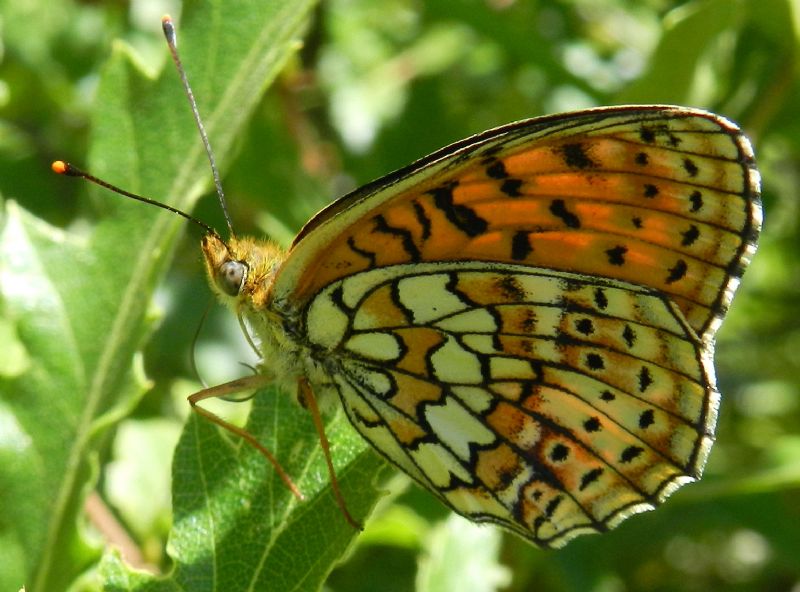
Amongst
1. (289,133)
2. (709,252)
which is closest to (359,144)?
(289,133)

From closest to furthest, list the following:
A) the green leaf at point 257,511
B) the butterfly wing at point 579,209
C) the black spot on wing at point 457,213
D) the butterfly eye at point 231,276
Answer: the green leaf at point 257,511
the butterfly wing at point 579,209
the black spot on wing at point 457,213
the butterfly eye at point 231,276

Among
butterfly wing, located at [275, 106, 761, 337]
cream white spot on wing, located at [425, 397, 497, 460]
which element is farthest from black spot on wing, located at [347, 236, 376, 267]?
→ cream white spot on wing, located at [425, 397, 497, 460]

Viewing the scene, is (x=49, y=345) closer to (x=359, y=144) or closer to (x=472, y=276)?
(x=472, y=276)

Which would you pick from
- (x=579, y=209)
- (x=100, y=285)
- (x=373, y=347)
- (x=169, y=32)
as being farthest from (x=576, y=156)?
(x=100, y=285)

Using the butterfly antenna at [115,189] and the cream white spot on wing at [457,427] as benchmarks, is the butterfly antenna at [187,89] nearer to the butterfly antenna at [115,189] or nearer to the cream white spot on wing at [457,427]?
the butterfly antenna at [115,189]

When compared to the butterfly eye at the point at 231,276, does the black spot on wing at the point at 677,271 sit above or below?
above

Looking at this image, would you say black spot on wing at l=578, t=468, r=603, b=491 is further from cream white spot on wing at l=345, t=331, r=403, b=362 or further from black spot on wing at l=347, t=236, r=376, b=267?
black spot on wing at l=347, t=236, r=376, b=267

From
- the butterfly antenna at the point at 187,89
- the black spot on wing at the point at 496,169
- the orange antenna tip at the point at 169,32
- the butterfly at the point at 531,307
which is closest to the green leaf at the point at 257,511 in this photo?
the butterfly at the point at 531,307
